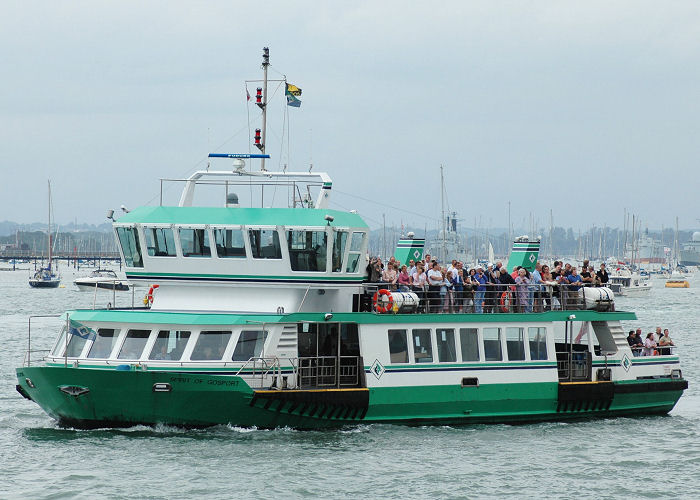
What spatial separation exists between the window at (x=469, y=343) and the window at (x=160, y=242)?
701cm

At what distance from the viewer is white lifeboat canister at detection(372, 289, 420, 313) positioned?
82.7ft

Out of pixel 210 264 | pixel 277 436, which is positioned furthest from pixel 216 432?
pixel 210 264

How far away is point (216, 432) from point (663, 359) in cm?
1234

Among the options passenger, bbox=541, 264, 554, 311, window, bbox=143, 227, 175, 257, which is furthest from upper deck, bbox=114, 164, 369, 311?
passenger, bbox=541, 264, 554, 311

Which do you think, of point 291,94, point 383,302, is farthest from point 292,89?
point 383,302

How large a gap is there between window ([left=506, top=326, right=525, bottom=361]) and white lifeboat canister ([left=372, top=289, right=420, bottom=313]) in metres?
2.60

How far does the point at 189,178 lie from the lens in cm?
2580

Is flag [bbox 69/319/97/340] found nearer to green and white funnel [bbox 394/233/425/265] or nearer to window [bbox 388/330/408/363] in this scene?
window [bbox 388/330/408/363]

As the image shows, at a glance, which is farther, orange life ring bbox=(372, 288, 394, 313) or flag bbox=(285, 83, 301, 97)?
flag bbox=(285, 83, 301, 97)

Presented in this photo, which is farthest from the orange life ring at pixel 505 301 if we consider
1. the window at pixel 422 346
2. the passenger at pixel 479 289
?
the window at pixel 422 346

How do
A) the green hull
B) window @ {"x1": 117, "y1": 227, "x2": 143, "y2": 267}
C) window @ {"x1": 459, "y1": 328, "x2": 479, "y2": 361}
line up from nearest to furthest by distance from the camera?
the green hull < window @ {"x1": 117, "y1": 227, "x2": 143, "y2": 267} < window @ {"x1": 459, "y1": 328, "x2": 479, "y2": 361}

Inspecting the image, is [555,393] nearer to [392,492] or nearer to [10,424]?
[392,492]

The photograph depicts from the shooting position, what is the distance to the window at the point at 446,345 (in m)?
25.6

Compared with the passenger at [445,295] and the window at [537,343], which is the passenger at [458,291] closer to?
the passenger at [445,295]
